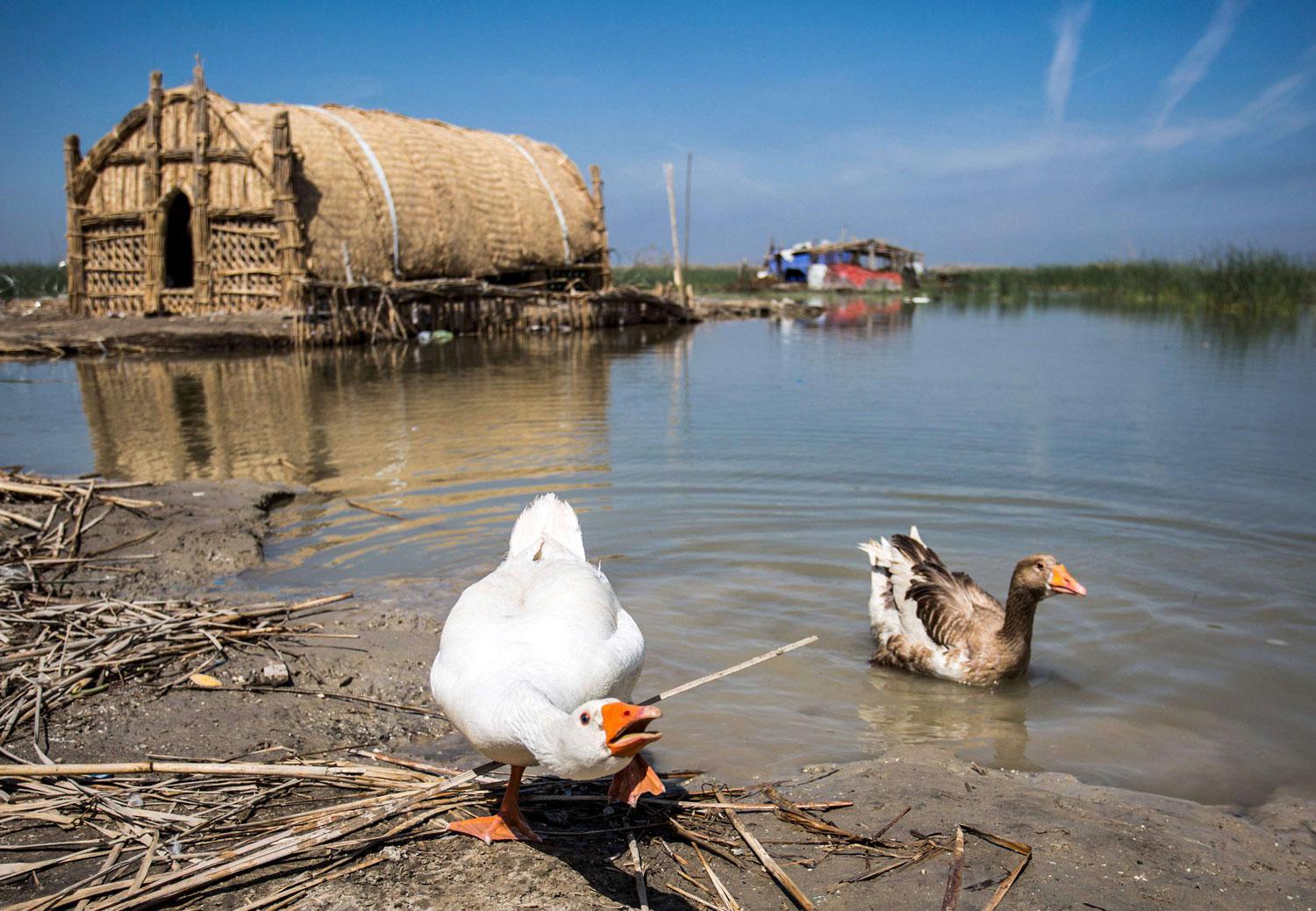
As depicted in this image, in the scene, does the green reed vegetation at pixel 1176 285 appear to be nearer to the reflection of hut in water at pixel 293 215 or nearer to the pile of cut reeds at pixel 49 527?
the reflection of hut in water at pixel 293 215

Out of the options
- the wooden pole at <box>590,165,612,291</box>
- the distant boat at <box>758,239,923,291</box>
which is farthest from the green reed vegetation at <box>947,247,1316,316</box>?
the wooden pole at <box>590,165,612,291</box>

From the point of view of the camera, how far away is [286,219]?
20625 millimetres

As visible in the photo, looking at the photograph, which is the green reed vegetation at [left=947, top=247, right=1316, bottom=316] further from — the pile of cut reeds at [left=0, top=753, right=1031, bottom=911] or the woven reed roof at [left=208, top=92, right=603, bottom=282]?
the pile of cut reeds at [left=0, top=753, right=1031, bottom=911]

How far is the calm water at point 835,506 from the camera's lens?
478 cm

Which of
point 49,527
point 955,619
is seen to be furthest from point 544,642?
point 49,527

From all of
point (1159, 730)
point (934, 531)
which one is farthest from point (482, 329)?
point (1159, 730)

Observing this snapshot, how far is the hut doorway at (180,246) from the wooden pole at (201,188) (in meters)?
3.67

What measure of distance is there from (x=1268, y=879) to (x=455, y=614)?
2.94 metres

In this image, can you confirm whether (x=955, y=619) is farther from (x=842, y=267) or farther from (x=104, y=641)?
(x=842, y=267)

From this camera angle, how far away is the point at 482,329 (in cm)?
2509

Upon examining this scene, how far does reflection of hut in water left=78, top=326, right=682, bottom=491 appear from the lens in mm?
9641

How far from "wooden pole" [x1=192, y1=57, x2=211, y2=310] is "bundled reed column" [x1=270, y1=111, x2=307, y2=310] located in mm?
1988

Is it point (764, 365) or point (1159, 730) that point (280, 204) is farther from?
point (1159, 730)

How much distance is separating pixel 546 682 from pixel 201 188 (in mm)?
22211
